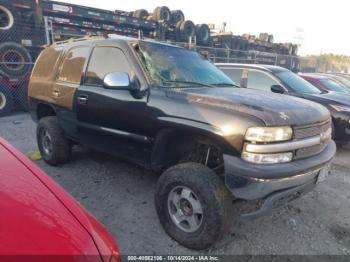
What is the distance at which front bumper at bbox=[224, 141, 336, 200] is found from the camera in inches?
87.2

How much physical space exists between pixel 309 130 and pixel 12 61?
8907 millimetres

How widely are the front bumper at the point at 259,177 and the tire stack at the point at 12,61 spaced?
804 centimetres

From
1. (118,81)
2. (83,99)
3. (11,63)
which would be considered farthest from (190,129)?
(11,63)

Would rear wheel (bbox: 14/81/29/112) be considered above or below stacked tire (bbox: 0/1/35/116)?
below

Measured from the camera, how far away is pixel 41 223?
119 cm

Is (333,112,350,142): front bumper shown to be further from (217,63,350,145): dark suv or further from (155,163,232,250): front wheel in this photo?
(155,163,232,250): front wheel

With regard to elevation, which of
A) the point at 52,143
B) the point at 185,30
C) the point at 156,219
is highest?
the point at 185,30

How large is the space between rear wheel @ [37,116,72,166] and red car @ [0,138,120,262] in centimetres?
278

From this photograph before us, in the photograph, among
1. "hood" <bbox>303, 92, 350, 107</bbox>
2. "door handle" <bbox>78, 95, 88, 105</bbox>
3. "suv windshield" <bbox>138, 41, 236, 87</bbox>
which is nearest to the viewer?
"suv windshield" <bbox>138, 41, 236, 87</bbox>

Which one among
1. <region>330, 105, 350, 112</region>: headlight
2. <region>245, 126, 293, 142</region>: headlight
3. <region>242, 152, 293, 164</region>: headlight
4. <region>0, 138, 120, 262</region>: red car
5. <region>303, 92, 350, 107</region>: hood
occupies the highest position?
<region>245, 126, 293, 142</region>: headlight

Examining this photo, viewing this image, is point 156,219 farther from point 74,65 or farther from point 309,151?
point 74,65

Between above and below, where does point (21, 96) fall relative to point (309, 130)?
below

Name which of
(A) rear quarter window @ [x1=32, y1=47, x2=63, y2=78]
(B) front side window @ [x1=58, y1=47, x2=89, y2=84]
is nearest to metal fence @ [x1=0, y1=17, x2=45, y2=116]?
(A) rear quarter window @ [x1=32, y1=47, x2=63, y2=78]

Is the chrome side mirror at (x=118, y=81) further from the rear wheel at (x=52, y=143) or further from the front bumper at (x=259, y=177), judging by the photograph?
the rear wheel at (x=52, y=143)
